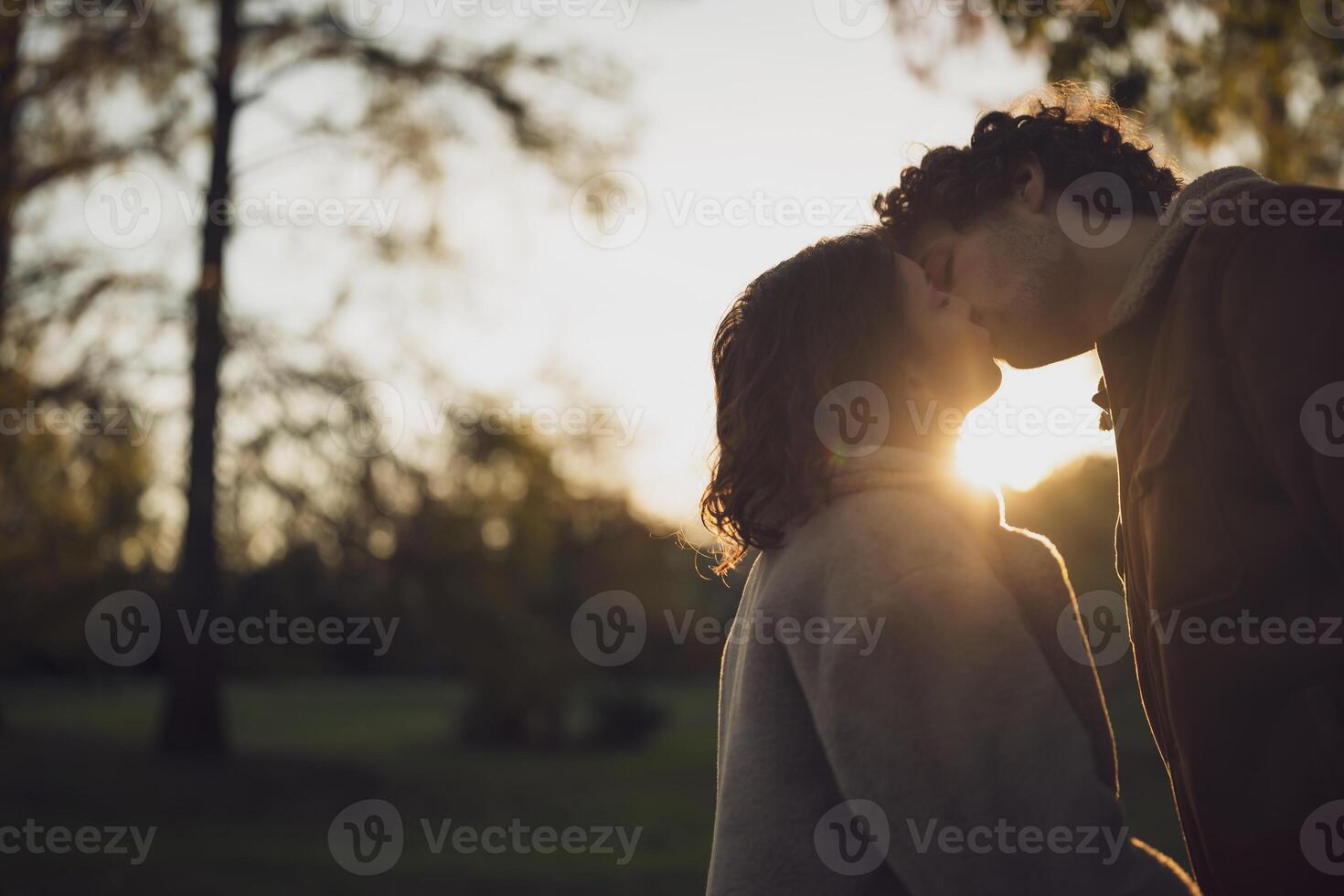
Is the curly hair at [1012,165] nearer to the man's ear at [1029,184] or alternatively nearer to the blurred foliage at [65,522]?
the man's ear at [1029,184]

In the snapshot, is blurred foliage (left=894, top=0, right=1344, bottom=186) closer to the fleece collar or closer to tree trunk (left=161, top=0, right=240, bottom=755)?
the fleece collar

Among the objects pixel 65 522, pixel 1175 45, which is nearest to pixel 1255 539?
pixel 1175 45

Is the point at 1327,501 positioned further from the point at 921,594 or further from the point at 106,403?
the point at 106,403

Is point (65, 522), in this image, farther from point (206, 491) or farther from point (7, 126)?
point (7, 126)

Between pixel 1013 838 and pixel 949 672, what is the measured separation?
26cm

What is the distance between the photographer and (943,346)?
7.04 feet

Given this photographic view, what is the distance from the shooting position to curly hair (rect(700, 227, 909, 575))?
2.05 metres

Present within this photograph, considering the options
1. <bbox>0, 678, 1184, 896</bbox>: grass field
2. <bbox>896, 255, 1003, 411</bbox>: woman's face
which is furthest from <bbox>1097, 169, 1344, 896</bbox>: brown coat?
<bbox>0, 678, 1184, 896</bbox>: grass field

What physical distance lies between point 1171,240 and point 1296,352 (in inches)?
16.2

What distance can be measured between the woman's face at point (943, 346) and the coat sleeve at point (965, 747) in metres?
0.42

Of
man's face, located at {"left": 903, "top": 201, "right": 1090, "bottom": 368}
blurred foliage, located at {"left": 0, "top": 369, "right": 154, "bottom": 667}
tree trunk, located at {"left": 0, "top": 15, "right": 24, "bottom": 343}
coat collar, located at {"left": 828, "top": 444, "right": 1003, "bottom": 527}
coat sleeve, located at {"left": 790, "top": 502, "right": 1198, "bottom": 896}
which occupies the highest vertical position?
tree trunk, located at {"left": 0, "top": 15, "right": 24, "bottom": 343}

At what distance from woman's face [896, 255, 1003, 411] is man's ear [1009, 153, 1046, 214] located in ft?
2.02

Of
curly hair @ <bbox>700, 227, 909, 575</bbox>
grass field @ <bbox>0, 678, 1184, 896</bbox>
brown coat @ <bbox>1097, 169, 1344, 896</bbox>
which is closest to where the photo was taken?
brown coat @ <bbox>1097, 169, 1344, 896</bbox>

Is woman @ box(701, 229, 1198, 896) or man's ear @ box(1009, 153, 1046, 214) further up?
man's ear @ box(1009, 153, 1046, 214)
